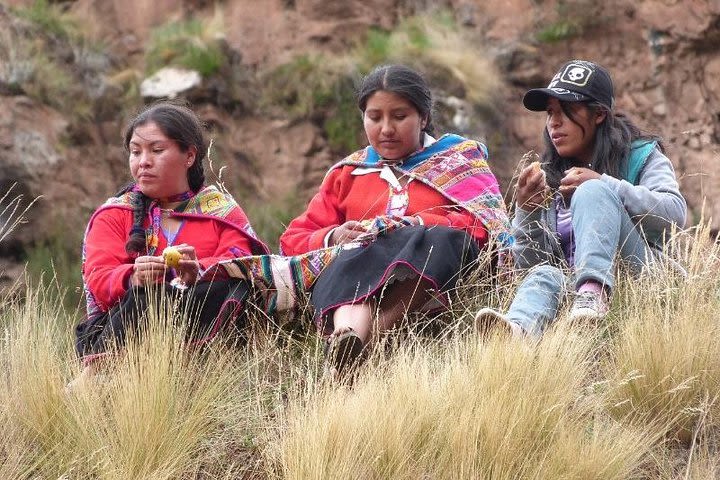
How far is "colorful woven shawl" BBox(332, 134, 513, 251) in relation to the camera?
552 centimetres

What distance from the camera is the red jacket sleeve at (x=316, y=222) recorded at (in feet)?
17.8

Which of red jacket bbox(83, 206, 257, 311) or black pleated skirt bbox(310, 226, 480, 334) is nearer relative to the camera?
black pleated skirt bbox(310, 226, 480, 334)

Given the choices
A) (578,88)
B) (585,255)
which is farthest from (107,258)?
(578,88)

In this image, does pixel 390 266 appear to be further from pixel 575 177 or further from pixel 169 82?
pixel 169 82

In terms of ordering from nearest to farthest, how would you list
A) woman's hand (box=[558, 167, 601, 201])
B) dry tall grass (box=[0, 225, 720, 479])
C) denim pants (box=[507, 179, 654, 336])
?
dry tall grass (box=[0, 225, 720, 479]) → denim pants (box=[507, 179, 654, 336]) → woman's hand (box=[558, 167, 601, 201])

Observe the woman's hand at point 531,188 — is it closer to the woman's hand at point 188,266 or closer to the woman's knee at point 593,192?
the woman's knee at point 593,192

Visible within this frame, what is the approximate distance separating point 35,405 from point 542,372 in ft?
6.05

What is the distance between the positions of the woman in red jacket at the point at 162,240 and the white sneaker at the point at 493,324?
111 cm

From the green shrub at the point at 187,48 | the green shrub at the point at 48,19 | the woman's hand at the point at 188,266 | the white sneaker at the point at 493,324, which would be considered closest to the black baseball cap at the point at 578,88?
the white sneaker at the point at 493,324

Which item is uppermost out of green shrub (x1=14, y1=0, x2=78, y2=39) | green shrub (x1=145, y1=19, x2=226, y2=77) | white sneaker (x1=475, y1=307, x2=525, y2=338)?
green shrub (x1=14, y1=0, x2=78, y2=39)

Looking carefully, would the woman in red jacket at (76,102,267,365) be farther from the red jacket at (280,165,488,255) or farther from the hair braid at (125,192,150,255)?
the red jacket at (280,165,488,255)

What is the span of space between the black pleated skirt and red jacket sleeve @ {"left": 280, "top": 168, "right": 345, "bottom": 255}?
0.31 m

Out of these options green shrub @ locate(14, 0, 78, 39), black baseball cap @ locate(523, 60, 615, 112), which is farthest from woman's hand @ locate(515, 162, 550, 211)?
green shrub @ locate(14, 0, 78, 39)

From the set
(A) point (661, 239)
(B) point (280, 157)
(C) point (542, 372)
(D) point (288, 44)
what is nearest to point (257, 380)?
(C) point (542, 372)
